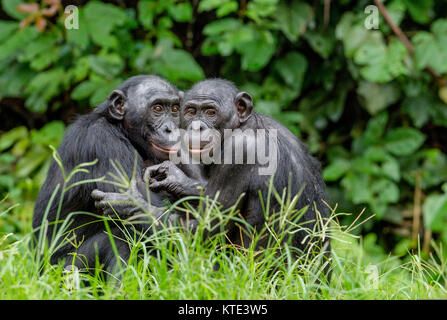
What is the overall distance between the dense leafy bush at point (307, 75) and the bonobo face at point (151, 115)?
2280 mm

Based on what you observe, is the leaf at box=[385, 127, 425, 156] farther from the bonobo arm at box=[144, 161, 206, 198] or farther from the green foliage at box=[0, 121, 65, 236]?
the green foliage at box=[0, 121, 65, 236]

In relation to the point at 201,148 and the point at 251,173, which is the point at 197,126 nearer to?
the point at 201,148

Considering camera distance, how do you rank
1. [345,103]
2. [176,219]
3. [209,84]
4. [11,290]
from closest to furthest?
[11,290] < [176,219] < [209,84] < [345,103]

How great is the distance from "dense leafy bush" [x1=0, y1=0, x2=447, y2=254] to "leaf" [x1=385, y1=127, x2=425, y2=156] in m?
0.01

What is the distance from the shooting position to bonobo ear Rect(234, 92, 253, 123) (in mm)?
4703

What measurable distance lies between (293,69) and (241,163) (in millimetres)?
3880

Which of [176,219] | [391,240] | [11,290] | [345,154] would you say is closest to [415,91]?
[345,154]

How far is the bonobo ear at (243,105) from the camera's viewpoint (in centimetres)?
470

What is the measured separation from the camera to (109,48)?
8070 mm

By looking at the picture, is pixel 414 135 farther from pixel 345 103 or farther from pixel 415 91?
pixel 345 103

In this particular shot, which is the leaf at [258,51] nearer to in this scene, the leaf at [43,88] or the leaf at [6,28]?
Result: the leaf at [43,88]

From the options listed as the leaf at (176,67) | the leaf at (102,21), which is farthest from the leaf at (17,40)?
the leaf at (176,67)

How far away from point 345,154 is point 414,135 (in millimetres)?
885

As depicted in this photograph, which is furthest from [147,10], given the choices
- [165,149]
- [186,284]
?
[186,284]
